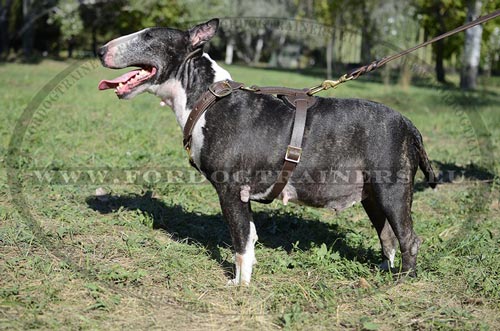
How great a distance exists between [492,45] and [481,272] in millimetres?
33697

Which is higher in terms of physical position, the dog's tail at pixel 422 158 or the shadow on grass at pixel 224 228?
the dog's tail at pixel 422 158

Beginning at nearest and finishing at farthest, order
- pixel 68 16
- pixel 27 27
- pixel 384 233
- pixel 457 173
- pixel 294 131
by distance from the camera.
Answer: pixel 294 131
pixel 384 233
pixel 457 173
pixel 68 16
pixel 27 27

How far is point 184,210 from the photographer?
6.15 m

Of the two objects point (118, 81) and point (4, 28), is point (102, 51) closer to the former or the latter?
point (118, 81)

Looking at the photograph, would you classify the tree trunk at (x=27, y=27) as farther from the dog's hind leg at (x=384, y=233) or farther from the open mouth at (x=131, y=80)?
the dog's hind leg at (x=384, y=233)

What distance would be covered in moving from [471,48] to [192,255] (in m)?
21.4

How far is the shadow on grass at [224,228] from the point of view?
5336 millimetres

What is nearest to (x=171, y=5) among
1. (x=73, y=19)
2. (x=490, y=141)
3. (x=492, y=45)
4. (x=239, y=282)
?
(x=73, y=19)

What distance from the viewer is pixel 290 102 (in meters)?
4.41

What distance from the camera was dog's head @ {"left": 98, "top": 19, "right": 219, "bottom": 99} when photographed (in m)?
4.42

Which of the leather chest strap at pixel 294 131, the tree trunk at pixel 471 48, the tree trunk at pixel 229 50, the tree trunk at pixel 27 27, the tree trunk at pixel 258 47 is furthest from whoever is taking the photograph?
the tree trunk at pixel 258 47

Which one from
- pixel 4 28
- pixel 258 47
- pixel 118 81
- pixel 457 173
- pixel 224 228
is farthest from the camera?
pixel 258 47

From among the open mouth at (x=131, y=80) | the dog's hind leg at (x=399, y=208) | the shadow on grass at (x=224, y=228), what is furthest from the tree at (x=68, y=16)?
the dog's hind leg at (x=399, y=208)

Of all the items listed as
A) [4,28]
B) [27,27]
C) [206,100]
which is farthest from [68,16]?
[206,100]
